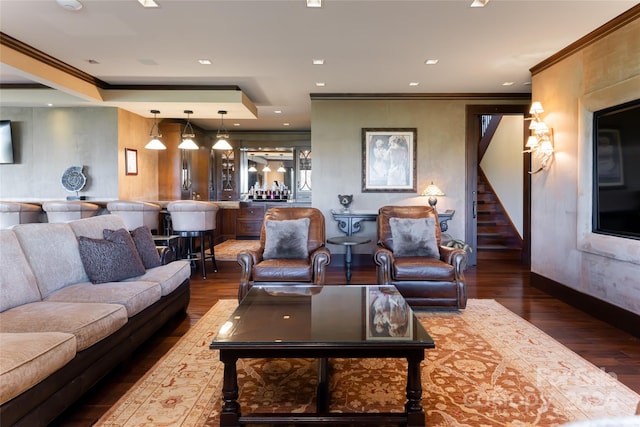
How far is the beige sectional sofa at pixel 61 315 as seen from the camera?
1662 millimetres

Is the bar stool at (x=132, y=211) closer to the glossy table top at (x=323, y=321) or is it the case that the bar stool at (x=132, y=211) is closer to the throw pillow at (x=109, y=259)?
the throw pillow at (x=109, y=259)

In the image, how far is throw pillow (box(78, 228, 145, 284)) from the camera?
299 cm

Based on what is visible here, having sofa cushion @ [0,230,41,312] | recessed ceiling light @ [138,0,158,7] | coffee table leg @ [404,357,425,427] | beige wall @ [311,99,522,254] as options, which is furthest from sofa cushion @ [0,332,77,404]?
beige wall @ [311,99,522,254]

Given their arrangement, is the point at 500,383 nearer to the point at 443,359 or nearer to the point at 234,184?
the point at 443,359

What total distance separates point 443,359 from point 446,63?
355cm

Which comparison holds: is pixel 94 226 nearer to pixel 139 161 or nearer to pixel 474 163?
pixel 139 161

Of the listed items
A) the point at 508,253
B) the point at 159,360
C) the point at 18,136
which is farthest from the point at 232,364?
the point at 18,136

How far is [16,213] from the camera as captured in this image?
5195mm

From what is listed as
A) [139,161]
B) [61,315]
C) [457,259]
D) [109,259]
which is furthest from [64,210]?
[457,259]

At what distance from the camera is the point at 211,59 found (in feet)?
15.1

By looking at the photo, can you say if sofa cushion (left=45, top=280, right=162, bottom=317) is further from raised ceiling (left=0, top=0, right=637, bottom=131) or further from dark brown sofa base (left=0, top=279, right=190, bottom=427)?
raised ceiling (left=0, top=0, right=637, bottom=131)

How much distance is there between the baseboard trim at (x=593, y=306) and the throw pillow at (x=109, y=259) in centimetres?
415

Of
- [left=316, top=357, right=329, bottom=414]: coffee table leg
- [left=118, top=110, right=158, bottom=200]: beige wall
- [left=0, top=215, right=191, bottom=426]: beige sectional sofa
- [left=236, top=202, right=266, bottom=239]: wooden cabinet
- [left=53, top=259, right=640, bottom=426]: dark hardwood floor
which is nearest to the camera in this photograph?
[left=0, top=215, right=191, bottom=426]: beige sectional sofa

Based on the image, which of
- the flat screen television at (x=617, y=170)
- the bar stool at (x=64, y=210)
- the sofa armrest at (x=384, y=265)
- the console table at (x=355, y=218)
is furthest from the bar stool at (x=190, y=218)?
the flat screen television at (x=617, y=170)
